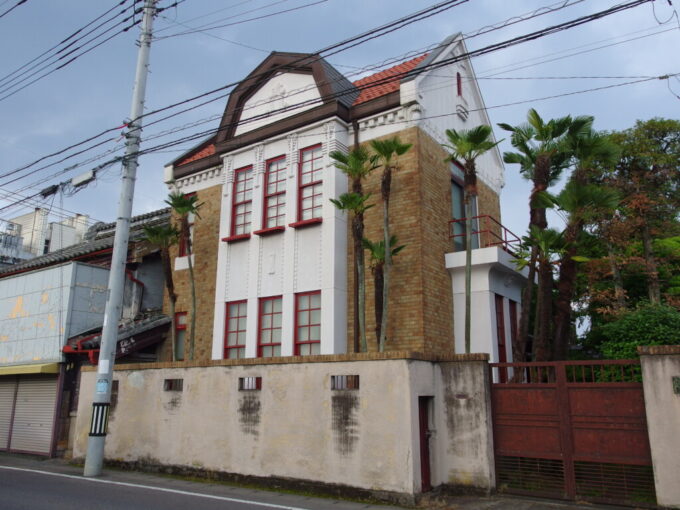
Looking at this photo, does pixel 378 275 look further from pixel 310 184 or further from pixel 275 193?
pixel 275 193

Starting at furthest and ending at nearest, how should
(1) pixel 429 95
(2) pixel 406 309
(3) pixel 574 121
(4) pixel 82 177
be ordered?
1. (1) pixel 429 95
2. (4) pixel 82 177
3. (2) pixel 406 309
4. (3) pixel 574 121

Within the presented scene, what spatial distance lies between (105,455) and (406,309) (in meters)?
8.63

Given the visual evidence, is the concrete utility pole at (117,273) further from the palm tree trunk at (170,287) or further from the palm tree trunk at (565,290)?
the palm tree trunk at (565,290)

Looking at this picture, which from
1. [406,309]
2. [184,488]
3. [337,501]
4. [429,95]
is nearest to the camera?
[337,501]

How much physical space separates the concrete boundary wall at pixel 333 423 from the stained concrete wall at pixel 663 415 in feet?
8.73

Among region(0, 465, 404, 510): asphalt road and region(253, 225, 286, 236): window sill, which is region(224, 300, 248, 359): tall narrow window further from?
region(0, 465, 404, 510): asphalt road

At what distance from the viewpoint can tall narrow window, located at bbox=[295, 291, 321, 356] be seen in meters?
14.9

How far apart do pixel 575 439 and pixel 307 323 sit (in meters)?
7.59

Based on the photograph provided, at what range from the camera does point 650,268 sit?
19.4m

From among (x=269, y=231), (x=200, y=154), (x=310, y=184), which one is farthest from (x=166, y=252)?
(x=310, y=184)

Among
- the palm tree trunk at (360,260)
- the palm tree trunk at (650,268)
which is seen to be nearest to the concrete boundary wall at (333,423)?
the palm tree trunk at (360,260)

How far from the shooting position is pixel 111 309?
13.3 metres

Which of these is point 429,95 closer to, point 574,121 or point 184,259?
point 574,121

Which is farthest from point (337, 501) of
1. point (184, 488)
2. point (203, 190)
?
point (203, 190)
